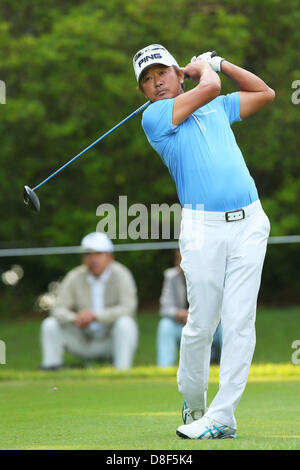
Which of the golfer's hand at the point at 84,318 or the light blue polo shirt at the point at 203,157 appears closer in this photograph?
the light blue polo shirt at the point at 203,157

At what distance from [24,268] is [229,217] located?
1245 centimetres

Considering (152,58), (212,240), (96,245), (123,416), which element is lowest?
(123,416)

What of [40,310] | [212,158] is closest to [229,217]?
[212,158]

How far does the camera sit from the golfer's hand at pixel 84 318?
416 inches

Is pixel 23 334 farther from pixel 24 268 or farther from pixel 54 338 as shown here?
pixel 54 338

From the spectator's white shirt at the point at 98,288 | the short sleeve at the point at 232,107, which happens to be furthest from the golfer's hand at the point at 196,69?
the spectator's white shirt at the point at 98,288

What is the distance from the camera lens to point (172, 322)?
11000 mm

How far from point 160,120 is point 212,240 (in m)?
0.69

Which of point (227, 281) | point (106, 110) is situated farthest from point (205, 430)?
point (106, 110)

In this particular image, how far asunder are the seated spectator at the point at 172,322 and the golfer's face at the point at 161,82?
5.53 meters

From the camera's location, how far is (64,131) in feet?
51.1

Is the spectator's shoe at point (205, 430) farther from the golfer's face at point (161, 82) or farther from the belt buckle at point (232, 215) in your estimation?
the golfer's face at point (161, 82)

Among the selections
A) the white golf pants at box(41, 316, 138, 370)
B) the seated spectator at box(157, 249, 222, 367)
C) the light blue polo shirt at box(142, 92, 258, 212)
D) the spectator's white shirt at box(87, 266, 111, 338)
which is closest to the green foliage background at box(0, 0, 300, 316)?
the seated spectator at box(157, 249, 222, 367)

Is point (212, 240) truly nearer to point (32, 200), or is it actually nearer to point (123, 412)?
point (32, 200)
